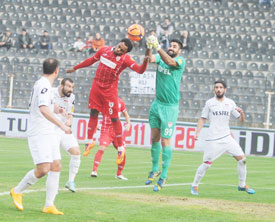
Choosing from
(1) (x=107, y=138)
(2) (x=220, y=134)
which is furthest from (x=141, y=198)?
(1) (x=107, y=138)

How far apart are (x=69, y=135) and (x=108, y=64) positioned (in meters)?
2.91

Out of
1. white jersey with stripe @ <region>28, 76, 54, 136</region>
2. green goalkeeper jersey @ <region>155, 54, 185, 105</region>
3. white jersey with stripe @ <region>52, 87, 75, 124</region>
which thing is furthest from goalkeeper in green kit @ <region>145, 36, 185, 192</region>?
white jersey with stripe @ <region>28, 76, 54, 136</region>

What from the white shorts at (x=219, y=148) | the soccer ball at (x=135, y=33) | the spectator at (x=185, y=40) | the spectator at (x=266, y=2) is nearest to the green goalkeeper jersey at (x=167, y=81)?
the soccer ball at (x=135, y=33)

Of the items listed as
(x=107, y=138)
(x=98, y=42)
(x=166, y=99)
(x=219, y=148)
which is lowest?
(x=107, y=138)

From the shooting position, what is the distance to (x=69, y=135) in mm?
11023

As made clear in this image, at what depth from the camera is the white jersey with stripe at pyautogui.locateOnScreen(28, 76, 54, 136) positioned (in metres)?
8.20

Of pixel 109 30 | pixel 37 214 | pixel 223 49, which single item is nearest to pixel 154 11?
pixel 109 30

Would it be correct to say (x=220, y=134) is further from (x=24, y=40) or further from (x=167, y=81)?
(x=24, y=40)

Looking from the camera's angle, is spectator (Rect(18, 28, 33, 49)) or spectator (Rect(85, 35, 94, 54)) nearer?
spectator (Rect(85, 35, 94, 54))

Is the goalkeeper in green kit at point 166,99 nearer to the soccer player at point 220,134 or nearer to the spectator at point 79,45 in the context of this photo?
the soccer player at point 220,134

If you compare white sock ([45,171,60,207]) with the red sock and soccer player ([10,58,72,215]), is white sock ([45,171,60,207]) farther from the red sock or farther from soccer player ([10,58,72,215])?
the red sock

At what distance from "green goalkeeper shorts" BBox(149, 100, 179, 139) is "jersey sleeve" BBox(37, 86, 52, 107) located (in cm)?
428

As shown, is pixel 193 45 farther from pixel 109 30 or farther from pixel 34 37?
pixel 34 37

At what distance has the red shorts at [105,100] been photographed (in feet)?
45.9
